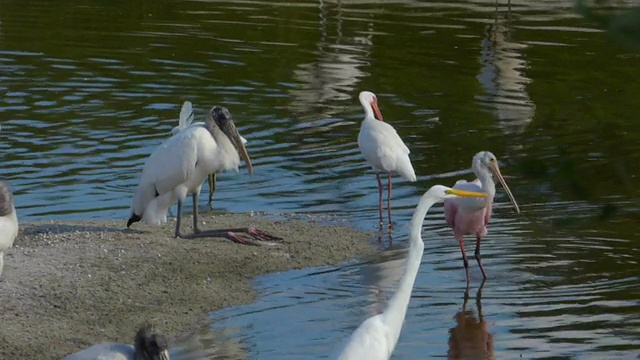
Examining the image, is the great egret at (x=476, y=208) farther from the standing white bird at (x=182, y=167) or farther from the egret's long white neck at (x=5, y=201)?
the egret's long white neck at (x=5, y=201)

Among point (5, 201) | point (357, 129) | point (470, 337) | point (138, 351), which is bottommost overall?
point (357, 129)

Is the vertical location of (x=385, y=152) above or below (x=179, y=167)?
below

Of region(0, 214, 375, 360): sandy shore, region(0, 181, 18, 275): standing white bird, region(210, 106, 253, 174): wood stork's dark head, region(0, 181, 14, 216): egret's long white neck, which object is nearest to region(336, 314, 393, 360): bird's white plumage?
region(0, 214, 375, 360): sandy shore

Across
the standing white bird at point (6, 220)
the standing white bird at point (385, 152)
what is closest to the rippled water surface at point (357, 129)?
the standing white bird at point (385, 152)

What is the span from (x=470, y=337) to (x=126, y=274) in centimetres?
249

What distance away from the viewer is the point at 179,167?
11117 mm

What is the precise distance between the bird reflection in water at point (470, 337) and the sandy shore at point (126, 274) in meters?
1.50

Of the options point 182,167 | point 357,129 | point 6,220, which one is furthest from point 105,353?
point 357,129

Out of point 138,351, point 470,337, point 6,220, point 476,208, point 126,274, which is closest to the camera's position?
point 138,351

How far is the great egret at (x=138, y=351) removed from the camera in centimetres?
674

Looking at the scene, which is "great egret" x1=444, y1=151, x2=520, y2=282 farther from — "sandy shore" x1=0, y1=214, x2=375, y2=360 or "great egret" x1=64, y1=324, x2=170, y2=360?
"great egret" x1=64, y1=324, x2=170, y2=360

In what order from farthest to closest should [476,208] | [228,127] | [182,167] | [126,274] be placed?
[228,127] → [182,167] → [476,208] → [126,274]

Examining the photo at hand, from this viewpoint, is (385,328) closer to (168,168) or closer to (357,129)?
(168,168)

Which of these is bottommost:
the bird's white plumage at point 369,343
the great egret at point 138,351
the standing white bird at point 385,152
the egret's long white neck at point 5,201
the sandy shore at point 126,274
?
the sandy shore at point 126,274
